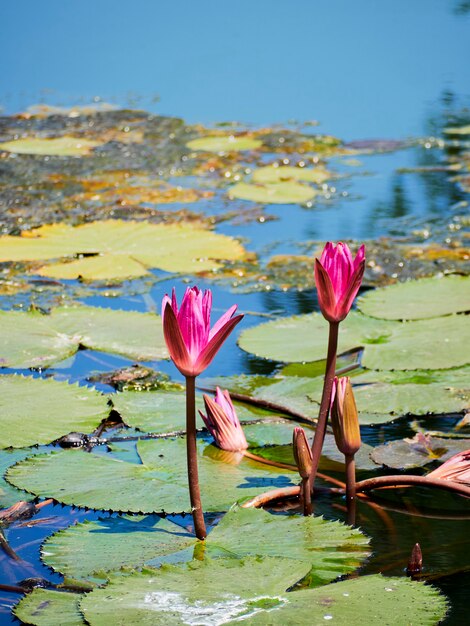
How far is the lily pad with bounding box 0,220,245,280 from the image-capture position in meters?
2.71

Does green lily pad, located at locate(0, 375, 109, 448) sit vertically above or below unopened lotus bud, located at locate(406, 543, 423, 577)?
above

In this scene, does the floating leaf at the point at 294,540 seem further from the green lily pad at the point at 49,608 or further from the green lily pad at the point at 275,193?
the green lily pad at the point at 275,193

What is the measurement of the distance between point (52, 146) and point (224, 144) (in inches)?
31.8

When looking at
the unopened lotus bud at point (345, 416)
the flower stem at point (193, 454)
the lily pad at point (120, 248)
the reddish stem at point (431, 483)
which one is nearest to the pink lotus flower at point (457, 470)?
the reddish stem at point (431, 483)

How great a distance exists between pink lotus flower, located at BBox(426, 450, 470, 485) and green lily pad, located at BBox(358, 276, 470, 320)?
874 mm

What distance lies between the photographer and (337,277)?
1.22m

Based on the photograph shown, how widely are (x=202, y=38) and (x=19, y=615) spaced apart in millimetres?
6103

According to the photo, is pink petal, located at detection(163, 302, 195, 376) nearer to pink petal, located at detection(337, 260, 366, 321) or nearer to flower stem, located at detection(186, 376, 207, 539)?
flower stem, located at detection(186, 376, 207, 539)

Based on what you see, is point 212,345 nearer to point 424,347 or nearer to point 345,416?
point 345,416

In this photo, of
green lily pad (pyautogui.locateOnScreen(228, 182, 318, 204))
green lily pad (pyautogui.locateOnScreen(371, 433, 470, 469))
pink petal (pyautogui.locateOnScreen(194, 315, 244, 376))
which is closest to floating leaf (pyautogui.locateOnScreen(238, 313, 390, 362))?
green lily pad (pyautogui.locateOnScreen(371, 433, 470, 469))

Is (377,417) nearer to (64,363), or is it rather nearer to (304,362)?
(304,362)

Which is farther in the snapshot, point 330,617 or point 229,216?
point 229,216

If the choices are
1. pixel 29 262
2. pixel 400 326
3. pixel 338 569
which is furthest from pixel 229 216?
pixel 338 569

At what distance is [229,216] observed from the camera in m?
3.31
